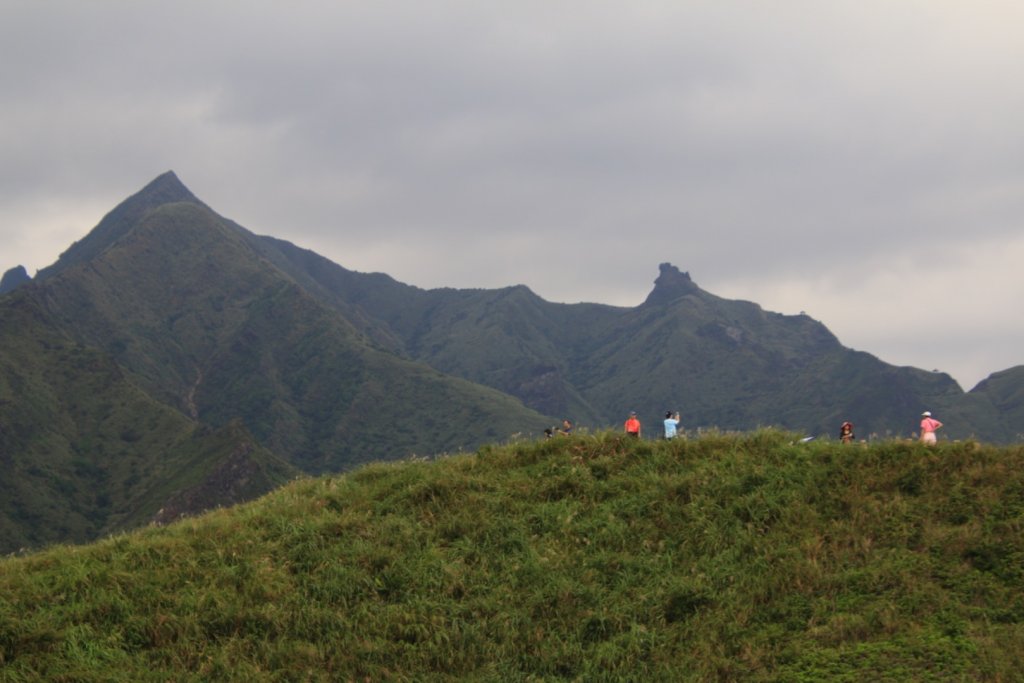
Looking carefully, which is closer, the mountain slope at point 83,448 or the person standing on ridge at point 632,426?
the person standing on ridge at point 632,426

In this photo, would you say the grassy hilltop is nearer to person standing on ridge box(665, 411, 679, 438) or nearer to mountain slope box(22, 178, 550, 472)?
person standing on ridge box(665, 411, 679, 438)

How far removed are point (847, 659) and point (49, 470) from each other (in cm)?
10938

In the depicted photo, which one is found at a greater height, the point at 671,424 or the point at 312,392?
the point at 312,392

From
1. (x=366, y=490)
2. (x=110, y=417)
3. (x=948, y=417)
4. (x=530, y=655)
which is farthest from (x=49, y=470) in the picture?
(x=948, y=417)

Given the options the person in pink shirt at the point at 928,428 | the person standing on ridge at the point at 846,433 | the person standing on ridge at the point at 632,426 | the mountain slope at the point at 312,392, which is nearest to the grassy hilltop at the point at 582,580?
the person in pink shirt at the point at 928,428

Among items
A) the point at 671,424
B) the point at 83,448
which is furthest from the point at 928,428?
the point at 83,448

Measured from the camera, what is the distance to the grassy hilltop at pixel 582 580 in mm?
14250

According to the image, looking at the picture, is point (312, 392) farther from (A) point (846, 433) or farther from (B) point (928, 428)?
(B) point (928, 428)

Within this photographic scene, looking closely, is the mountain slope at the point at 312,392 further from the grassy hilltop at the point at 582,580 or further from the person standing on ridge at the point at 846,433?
the grassy hilltop at the point at 582,580

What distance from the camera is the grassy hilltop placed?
14250 mm

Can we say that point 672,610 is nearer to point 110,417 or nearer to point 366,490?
point 366,490

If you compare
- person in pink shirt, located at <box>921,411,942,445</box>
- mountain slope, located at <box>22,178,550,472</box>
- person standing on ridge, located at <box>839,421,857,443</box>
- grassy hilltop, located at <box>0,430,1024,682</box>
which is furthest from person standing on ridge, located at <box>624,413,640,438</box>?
mountain slope, located at <box>22,178,550,472</box>

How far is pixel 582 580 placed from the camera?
16.7 m

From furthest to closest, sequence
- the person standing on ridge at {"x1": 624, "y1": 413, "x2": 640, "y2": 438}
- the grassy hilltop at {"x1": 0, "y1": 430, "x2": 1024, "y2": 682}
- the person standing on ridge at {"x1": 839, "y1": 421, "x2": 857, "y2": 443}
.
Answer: the person standing on ridge at {"x1": 624, "y1": 413, "x2": 640, "y2": 438} → the person standing on ridge at {"x1": 839, "y1": 421, "x2": 857, "y2": 443} → the grassy hilltop at {"x1": 0, "y1": 430, "x2": 1024, "y2": 682}
